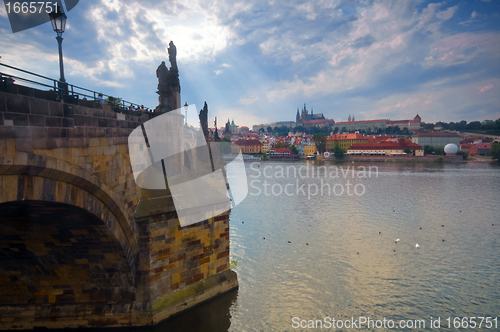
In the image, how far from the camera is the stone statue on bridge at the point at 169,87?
36.7ft

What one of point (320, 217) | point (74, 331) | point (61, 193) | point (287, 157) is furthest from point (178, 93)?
point (287, 157)

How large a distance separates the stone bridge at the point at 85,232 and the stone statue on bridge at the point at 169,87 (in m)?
1.73

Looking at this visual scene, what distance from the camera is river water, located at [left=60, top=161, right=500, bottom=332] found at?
432 inches

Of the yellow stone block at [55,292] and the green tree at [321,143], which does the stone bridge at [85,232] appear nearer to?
the yellow stone block at [55,292]

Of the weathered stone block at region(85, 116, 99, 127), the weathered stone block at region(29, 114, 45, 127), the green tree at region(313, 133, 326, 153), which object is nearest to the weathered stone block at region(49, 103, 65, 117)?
the weathered stone block at region(29, 114, 45, 127)

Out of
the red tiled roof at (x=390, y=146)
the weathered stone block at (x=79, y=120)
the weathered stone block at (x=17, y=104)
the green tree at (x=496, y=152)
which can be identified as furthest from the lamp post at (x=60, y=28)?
the red tiled roof at (x=390, y=146)

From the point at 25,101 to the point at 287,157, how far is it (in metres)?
98.6

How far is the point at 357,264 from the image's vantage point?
49.9 ft

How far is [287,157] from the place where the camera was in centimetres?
10244

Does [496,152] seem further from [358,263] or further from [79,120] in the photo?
[79,120]

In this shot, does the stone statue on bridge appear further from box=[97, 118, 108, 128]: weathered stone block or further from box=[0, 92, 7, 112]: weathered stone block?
box=[0, 92, 7, 112]: weathered stone block

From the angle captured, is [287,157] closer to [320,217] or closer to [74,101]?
[320,217]

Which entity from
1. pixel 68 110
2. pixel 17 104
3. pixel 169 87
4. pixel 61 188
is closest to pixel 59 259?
pixel 61 188

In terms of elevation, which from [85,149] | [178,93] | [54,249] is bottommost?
[54,249]
